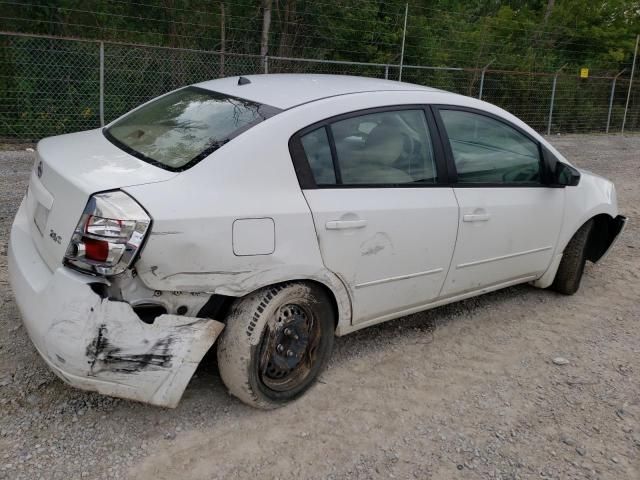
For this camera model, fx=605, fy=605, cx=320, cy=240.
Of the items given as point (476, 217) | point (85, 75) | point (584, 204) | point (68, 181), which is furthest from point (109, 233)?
point (85, 75)

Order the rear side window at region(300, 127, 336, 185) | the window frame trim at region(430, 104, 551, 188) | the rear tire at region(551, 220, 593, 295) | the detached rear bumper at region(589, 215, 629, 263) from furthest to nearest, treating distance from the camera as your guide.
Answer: the detached rear bumper at region(589, 215, 629, 263) → the rear tire at region(551, 220, 593, 295) → the window frame trim at region(430, 104, 551, 188) → the rear side window at region(300, 127, 336, 185)

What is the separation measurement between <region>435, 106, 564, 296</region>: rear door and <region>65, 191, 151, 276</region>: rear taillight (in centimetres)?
196

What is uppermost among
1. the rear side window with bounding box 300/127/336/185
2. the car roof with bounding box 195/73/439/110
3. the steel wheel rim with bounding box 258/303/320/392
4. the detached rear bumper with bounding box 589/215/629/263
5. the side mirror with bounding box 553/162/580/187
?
the car roof with bounding box 195/73/439/110

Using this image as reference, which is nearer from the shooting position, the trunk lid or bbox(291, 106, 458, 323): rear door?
the trunk lid

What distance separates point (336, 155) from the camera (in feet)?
10.4

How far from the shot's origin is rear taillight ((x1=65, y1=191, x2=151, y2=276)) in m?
2.48

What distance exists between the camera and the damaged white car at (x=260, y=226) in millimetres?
2547

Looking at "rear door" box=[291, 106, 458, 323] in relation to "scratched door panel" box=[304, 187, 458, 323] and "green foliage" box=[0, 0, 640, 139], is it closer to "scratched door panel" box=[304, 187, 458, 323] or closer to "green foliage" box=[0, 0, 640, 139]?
"scratched door panel" box=[304, 187, 458, 323]

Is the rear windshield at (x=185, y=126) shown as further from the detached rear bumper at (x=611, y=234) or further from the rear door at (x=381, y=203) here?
the detached rear bumper at (x=611, y=234)

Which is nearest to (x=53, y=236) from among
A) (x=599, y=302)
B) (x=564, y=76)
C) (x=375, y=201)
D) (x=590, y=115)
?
(x=375, y=201)

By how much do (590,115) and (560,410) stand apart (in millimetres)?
16317

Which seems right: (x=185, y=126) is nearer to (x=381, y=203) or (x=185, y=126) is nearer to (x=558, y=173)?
(x=381, y=203)

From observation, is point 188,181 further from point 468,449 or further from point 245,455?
point 468,449

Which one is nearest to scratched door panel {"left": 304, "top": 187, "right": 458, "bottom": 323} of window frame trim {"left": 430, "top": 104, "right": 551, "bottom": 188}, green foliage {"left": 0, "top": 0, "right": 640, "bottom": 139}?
window frame trim {"left": 430, "top": 104, "right": 551, "bottom": 188}
